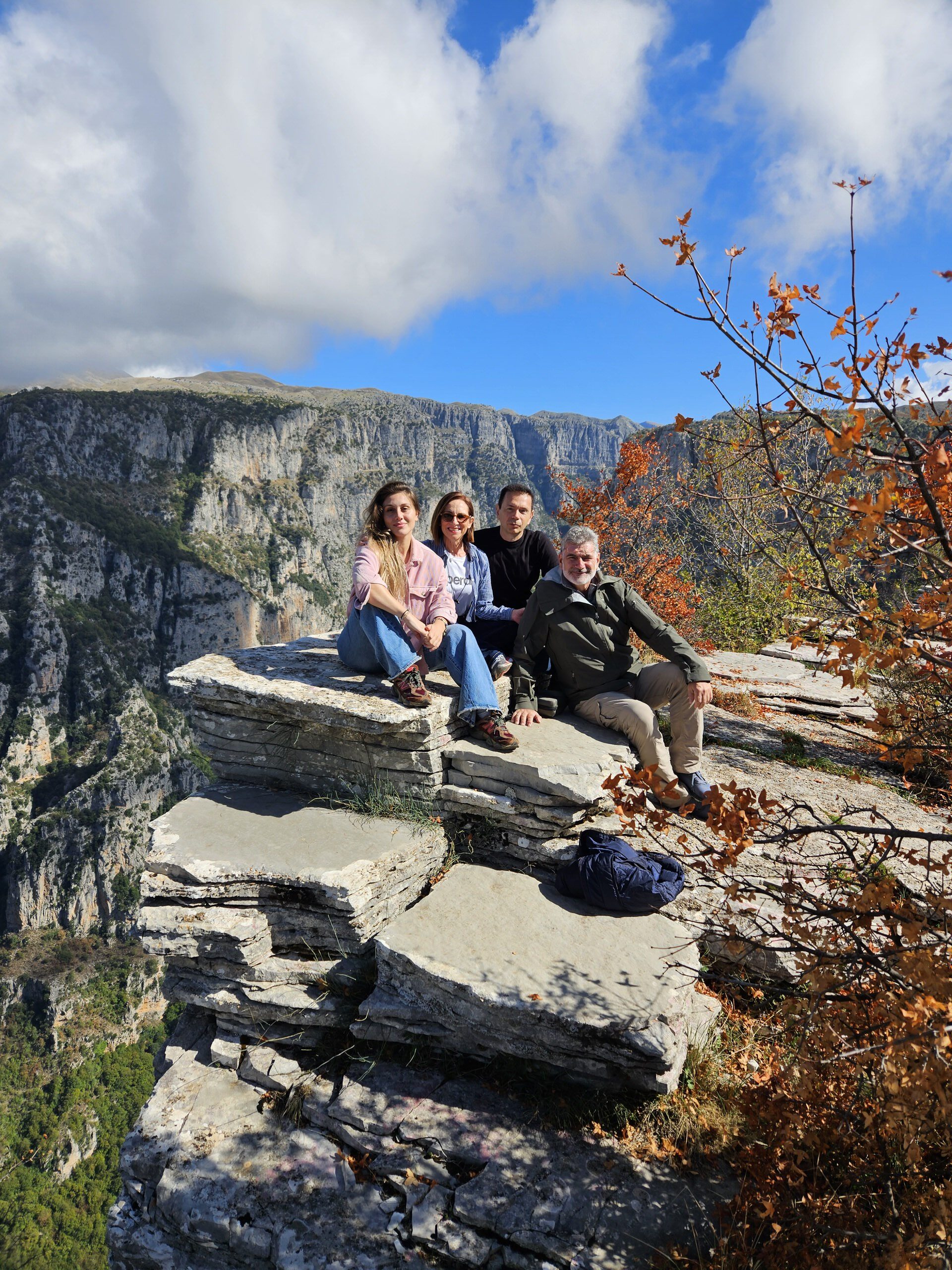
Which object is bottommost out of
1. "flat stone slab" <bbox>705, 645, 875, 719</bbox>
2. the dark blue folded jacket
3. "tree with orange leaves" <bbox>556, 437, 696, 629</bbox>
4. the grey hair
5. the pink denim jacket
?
the dark blue folded jacket

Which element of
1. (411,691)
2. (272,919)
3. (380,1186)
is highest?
(411,691)

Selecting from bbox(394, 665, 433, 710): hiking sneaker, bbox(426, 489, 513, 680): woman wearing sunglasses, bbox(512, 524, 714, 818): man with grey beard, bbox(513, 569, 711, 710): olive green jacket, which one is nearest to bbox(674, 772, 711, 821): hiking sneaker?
bbox(512, 524, 714, 818): man with grey beard

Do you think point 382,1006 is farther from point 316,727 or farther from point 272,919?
point 316,727

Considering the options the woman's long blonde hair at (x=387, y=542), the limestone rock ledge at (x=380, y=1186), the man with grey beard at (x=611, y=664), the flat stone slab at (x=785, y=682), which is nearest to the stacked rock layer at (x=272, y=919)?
the limestone rock ledge at (x=380, y=1186)

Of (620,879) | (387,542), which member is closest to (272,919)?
(620,879)

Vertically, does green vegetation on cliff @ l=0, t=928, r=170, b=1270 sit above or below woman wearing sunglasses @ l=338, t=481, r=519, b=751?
below

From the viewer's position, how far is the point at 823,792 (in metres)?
6.43

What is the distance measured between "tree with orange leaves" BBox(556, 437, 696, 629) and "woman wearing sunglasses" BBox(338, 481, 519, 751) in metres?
7.54

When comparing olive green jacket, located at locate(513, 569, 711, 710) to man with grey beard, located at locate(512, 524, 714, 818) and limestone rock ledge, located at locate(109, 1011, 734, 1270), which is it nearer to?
man with grey beard, located at locate(512, 524, 714, 818)

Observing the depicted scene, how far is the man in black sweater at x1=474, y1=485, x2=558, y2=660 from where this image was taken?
21.0 ft

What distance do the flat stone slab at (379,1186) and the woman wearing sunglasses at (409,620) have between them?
2.51 m

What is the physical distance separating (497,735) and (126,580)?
375ft

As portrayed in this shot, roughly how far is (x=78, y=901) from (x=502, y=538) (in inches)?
3278

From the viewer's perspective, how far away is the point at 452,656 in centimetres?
534
